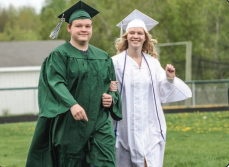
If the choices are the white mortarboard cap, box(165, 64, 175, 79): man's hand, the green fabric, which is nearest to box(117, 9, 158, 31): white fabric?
the white mortarboard cap

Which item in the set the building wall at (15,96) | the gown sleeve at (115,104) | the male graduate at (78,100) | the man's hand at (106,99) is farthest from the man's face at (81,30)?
the building wall at (15,96)

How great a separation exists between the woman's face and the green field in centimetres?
299

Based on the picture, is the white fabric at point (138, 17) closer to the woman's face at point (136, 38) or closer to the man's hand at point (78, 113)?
the woman's face at point (136, 38)

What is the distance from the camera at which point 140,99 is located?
7000mm

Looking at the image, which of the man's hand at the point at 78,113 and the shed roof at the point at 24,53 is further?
the shed roof at the point at 24,53

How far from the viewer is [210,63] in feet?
143

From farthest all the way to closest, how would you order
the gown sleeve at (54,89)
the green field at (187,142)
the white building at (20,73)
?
the white building at (20,73) < the green field at (187,142) < the gown sleeve at (54,89)

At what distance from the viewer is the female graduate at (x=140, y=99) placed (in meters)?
7.01

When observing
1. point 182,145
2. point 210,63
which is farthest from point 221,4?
point 182,145

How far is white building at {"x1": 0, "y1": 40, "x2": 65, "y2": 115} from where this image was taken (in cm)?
2545

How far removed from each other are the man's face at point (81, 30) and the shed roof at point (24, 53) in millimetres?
28139

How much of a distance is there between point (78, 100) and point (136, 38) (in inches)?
58.4

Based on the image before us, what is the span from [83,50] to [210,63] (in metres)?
38.2

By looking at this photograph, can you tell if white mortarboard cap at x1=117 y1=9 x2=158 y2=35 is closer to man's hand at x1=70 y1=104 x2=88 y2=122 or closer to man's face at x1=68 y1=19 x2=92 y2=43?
man's face at x1=68 y1=19 x2=92 y2=43
